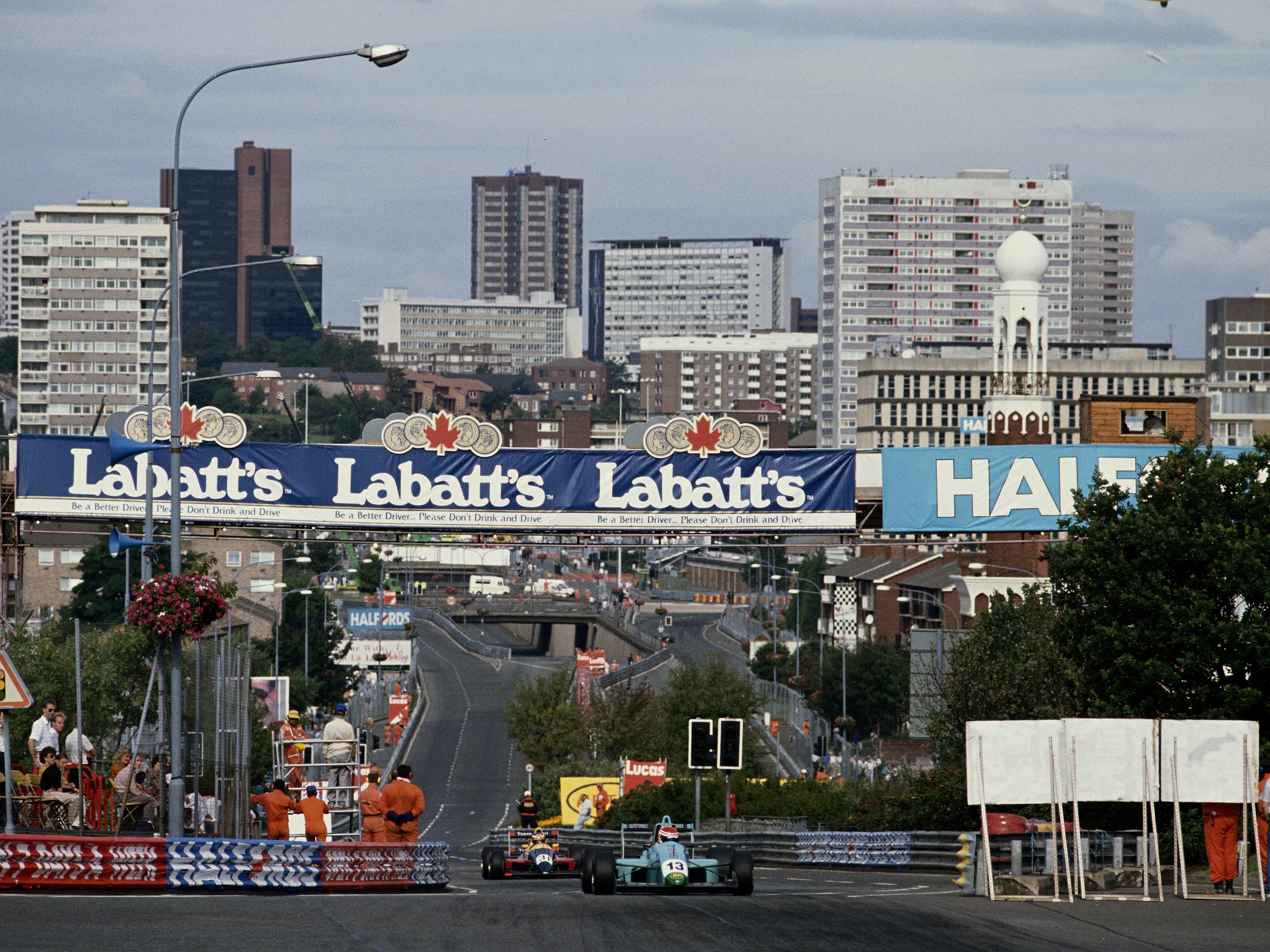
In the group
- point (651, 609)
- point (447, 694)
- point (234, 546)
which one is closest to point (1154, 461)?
point (447, 694)

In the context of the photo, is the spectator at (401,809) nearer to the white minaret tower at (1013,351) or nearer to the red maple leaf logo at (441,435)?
the red maple leaf logo at (441,435)

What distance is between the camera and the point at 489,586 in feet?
558

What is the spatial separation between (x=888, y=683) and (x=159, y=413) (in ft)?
210

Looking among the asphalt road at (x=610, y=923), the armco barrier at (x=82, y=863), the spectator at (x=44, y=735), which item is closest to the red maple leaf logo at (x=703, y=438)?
the spectator at (x=44, y=735)

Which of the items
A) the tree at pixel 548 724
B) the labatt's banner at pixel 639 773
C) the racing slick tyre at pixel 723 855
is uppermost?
the racing slick tyre at pixel 723 855

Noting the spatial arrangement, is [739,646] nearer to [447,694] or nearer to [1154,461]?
[447,694]

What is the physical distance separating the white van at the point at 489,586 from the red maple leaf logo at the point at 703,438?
427ft

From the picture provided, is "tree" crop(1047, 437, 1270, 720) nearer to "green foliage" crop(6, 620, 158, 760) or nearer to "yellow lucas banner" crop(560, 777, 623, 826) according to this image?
"green foliage" crop(6, 620, 158, 760)

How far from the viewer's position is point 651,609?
162875 millimetres

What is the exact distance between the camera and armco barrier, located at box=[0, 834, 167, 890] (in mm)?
18781

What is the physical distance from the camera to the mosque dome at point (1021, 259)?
6769cm

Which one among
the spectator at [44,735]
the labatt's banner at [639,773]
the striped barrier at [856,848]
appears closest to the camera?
the spectator at [44,735]

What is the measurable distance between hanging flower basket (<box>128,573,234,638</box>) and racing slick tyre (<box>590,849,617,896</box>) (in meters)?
5.94

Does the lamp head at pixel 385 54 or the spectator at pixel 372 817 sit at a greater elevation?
the lamp head at pixel 385 54
